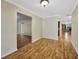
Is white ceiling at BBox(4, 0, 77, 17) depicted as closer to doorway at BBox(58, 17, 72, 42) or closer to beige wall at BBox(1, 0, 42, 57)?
beige wall at BBox(1, 0, 42, 57)

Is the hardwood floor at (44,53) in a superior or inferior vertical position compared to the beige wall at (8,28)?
inferior

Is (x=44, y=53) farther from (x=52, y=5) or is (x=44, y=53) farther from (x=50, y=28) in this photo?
(x=50, y=28)

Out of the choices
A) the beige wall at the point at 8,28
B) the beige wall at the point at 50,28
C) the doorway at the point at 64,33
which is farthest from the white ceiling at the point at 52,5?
the doorway at the point at 64,33

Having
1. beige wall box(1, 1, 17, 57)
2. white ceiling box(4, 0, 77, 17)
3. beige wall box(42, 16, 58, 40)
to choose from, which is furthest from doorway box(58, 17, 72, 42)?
beige wall box(1, 1, 17, 57)

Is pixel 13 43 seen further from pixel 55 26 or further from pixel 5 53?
pixel 55 26

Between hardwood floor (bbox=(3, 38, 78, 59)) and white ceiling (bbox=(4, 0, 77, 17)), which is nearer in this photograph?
hardwood floor (bbox=(3, 38, 78, 59))

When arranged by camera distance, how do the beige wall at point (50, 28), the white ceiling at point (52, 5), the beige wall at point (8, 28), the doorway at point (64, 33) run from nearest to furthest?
1. the beige wall at point (8, 28)
2. the white ceiling at point (52, 5)
3. the beige wall at point (50, 28)
4. the doorway at point (64, 33)

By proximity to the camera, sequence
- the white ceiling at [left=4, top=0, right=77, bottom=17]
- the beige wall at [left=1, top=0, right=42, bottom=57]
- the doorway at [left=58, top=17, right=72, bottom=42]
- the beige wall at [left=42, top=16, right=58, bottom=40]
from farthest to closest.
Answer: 1. the doorway at [left=58, top=17, right=72, bottom=42]
2. the beige wall at [left=42, top=16, right=58, bottom=40]
3. the white ceiling at [left=4, top=0, right=77, bottom=17]
4. the beige wall at [left=1, top=0, right=42, bottom=57]

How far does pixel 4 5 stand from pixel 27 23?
22.3 feet

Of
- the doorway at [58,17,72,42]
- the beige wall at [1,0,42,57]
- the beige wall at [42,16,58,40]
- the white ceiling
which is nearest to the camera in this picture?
the beige wall at [1,0,42,57]

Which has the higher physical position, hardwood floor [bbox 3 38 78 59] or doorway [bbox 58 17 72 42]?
doorway [bbox 58 17 72 42]

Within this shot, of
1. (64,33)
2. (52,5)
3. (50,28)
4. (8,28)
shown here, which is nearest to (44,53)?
(8,28)

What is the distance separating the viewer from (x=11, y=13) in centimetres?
320

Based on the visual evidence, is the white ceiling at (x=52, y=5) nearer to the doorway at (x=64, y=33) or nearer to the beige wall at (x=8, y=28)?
the beige wall at (x=8, y=28)
